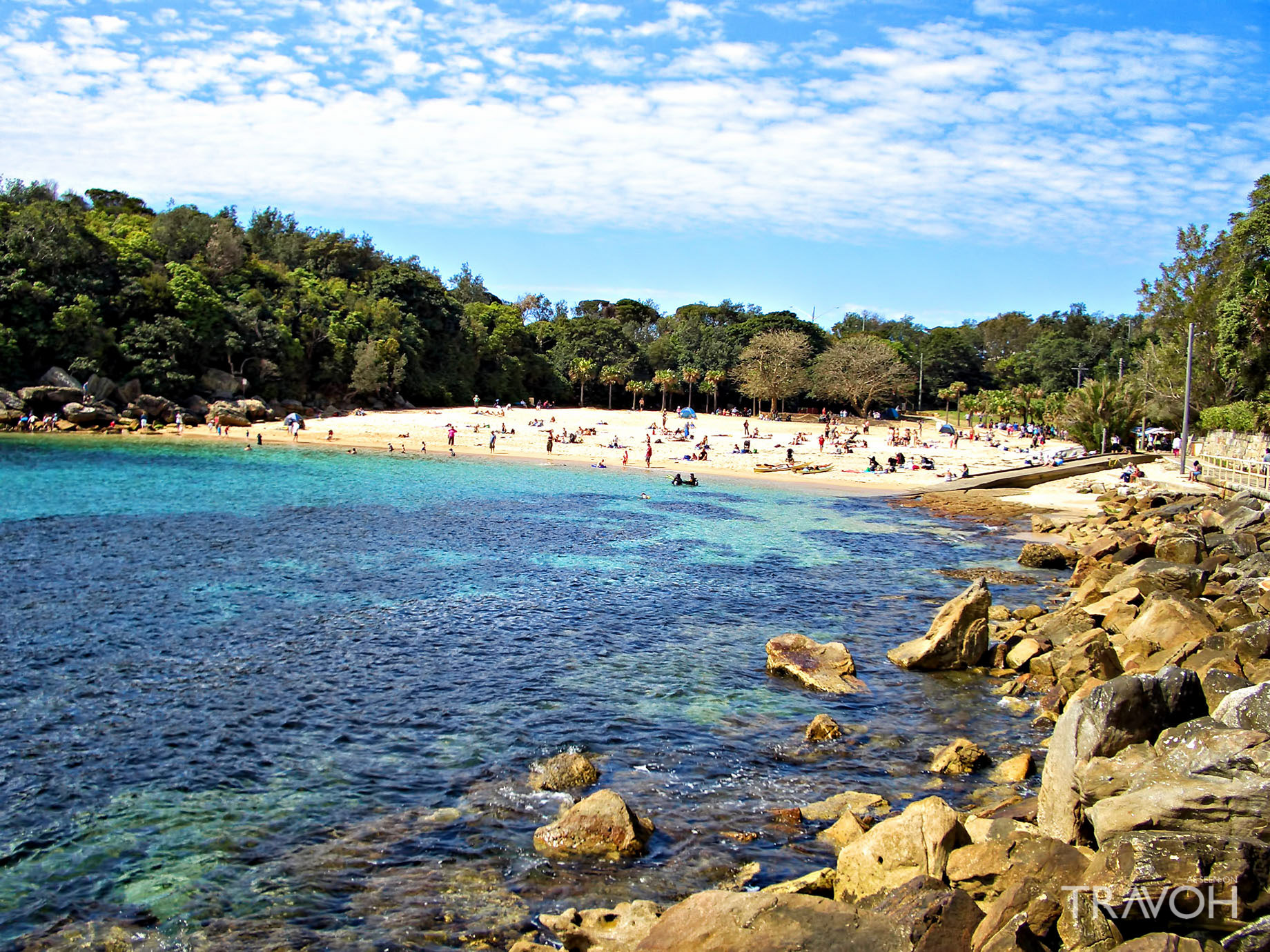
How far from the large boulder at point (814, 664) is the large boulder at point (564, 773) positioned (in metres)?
5.48

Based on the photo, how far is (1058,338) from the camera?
12912 centimetres

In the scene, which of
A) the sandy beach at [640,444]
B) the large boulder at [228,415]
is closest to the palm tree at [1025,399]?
the sandy beach at [640,444]

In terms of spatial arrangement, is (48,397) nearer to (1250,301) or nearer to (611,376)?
(611,376)

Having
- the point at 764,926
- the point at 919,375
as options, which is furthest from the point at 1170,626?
the point at 919,375

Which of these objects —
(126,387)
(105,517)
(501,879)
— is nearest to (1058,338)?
(126,387)

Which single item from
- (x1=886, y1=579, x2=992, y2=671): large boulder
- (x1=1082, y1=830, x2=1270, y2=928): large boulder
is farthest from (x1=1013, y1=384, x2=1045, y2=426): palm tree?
(x1=1082, y1=830, x2=1270, y2=928): large boulder

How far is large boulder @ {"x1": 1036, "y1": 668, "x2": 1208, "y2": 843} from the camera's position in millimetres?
9094

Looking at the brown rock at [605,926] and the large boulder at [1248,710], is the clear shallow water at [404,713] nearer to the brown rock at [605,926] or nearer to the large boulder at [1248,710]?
the brown rock at [605,926]

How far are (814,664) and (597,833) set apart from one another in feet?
24.8

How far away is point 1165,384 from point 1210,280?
26.2 ft

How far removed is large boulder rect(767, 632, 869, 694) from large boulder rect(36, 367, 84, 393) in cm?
6558

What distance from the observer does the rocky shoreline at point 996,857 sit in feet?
22.1

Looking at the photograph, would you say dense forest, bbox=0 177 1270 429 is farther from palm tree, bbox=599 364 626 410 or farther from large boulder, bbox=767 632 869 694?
large boulder, bbox=767 632 869 694

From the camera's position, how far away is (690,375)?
10088 cm
